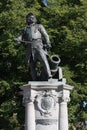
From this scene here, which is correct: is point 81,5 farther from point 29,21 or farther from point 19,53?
point 29,21

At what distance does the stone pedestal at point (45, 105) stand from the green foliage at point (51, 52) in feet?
34.4

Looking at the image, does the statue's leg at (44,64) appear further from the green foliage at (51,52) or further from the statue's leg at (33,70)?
the green foliage at (51,52)

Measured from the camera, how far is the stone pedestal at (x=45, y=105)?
1498 centimetres

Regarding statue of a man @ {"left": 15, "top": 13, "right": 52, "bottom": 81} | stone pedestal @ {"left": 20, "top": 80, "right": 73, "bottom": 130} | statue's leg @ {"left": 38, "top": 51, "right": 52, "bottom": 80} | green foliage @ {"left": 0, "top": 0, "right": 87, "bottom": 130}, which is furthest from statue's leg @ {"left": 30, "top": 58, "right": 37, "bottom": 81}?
green foliage @ {"left": 0, "top": 0, "right": 87, "bottom": 130}

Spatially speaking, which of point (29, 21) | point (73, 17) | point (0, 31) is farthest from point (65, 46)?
point (29, 21)

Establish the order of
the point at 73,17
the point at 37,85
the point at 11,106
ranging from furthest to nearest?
the point at 73,17 < the point at 11,106 < the point at 37,85

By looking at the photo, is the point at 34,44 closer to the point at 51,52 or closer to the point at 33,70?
the point at 33,70

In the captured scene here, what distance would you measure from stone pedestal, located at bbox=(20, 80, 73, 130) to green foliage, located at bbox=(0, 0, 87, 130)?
10.5 m

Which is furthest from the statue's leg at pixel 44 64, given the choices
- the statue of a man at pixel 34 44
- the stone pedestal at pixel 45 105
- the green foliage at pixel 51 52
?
the green foliage at pixel 51 52

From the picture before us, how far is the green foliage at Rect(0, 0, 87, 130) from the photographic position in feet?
86.4

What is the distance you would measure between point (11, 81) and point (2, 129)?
2572 millimetres

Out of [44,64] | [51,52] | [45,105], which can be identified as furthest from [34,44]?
[51,52]

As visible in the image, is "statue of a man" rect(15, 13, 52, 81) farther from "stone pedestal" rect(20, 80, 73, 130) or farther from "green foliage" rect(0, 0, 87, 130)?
"green foliage" rect(0, 0, 87, 130)

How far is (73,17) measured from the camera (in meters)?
Result: 28.0
